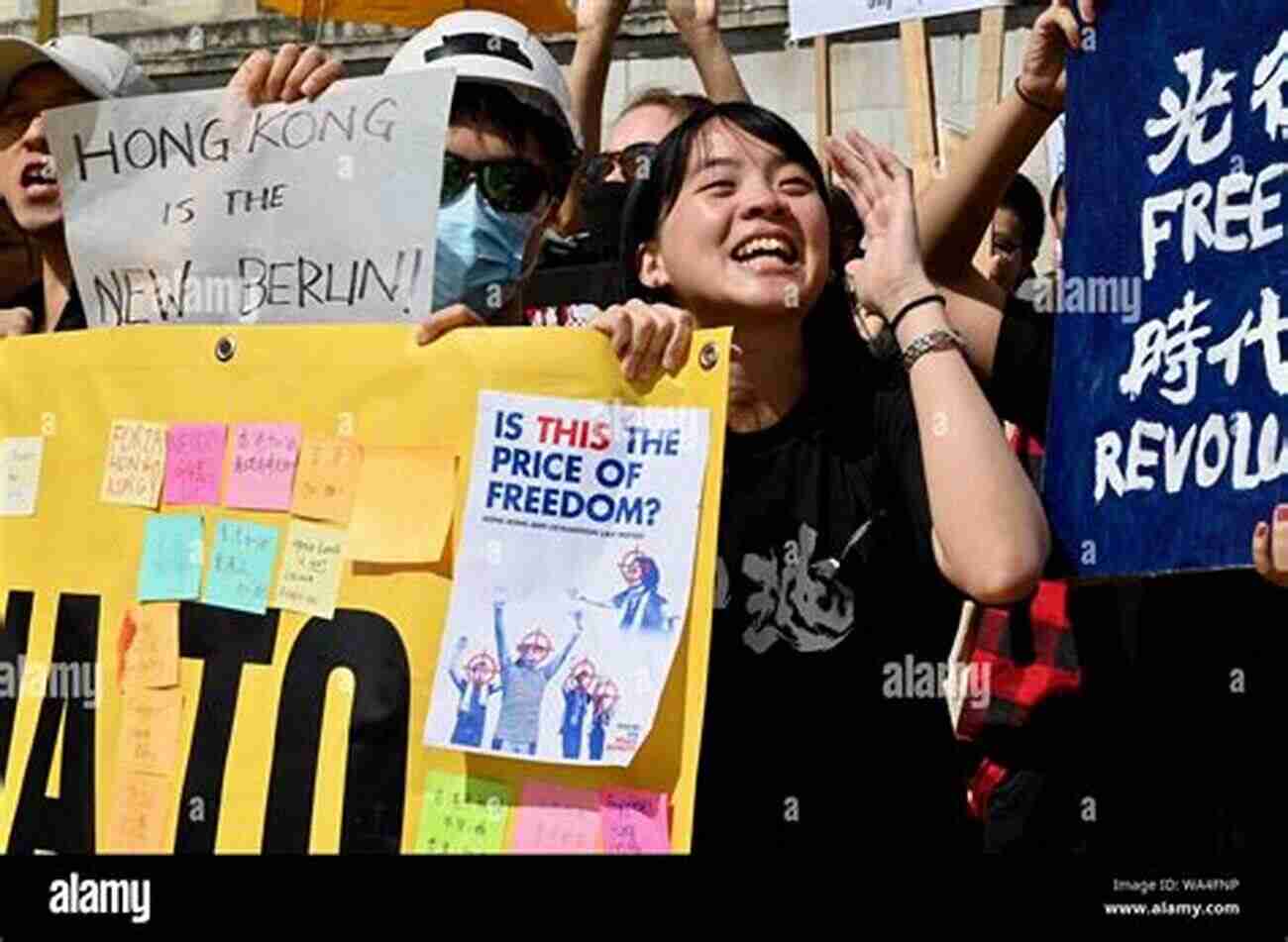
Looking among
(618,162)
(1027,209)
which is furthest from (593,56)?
(1027,209)

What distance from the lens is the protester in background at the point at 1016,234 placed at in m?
6.36

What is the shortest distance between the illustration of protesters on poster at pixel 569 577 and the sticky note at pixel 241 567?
1.01 ft

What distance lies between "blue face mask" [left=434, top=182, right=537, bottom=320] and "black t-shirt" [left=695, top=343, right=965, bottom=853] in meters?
0.58

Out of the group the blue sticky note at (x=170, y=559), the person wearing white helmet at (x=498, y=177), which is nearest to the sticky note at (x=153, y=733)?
the blue sticky note at (x=170, y=559)

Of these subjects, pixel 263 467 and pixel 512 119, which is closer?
pixel 263 467

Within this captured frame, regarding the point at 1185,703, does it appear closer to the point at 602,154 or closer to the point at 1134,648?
the point at 1134,648

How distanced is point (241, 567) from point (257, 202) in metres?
0.51

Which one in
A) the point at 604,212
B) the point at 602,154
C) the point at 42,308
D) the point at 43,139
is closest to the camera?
the point at 43,139

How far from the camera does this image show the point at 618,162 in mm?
5504

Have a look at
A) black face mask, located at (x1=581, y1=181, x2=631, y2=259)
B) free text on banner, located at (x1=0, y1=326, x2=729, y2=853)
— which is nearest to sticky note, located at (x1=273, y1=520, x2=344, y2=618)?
free text on banner, located at (x1=0, y1=326, x2=729, y2=853)

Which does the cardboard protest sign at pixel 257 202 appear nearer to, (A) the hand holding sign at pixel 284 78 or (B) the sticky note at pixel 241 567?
(A) the hand holding sign at pixel 284 78

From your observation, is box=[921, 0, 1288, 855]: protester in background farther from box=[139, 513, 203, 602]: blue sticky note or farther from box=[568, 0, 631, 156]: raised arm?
box=[568, 0, 631, 156]: raised arm

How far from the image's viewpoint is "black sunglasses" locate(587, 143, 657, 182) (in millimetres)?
5432

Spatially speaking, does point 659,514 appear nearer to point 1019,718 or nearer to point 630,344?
point 630,344
